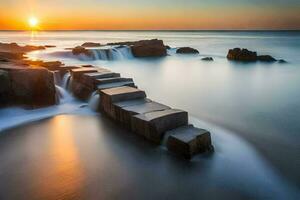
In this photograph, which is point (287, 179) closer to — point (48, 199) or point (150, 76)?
point (48, 199)

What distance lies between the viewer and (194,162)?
4887 mm

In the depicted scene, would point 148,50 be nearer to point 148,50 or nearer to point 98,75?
point 148,50

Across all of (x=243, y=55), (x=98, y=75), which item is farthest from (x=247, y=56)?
(x=98, y=75)

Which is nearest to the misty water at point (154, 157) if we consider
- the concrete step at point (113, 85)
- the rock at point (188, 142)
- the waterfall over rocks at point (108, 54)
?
the rock at point (188, 142)

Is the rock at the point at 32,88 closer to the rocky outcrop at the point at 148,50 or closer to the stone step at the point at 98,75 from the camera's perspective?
the stone step at the point at 98,75

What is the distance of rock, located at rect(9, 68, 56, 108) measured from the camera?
799cm

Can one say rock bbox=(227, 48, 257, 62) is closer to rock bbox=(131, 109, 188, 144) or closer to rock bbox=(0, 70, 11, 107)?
rock bbox=(131, 109, 188, 144)

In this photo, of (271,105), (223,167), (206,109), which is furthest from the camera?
(271,105)

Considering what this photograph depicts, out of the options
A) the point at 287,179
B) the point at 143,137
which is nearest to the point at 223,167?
the point at 287,179

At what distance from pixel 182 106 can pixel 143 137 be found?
3.29m

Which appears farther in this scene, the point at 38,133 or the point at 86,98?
the point at 86,98

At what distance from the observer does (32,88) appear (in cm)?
825

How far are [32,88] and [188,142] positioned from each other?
521 cm

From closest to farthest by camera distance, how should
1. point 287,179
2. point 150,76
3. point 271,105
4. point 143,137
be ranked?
1. point 287,179
2. point 143,137
3. point 271,105
4. point 150,76
